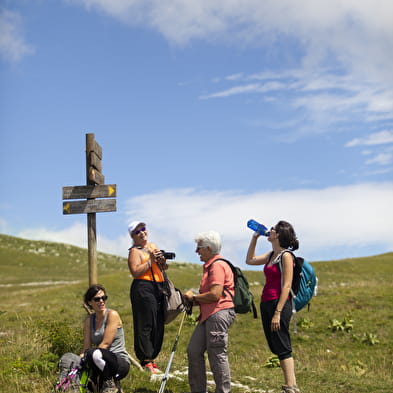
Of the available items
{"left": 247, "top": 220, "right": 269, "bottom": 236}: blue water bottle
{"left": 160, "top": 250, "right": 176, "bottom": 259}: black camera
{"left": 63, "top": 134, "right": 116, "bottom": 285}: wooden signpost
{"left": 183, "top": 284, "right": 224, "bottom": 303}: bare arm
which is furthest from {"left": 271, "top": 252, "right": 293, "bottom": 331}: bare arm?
{"left": 63, "top": 134, "right": 116, "bottom": 285}: wooden signpost

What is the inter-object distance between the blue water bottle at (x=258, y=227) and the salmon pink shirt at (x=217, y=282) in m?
1.02

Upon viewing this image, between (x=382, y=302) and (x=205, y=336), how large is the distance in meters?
15.4

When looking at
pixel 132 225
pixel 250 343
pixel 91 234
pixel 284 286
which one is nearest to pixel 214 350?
pixel 284 286

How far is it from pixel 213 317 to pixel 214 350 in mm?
439

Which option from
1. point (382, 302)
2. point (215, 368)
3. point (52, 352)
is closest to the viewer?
point (215, 368)

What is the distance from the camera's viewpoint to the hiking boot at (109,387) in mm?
7129

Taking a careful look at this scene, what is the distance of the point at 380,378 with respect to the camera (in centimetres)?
1228

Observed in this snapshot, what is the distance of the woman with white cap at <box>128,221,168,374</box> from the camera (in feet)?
26.7

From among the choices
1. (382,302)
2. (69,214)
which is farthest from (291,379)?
(382,302)

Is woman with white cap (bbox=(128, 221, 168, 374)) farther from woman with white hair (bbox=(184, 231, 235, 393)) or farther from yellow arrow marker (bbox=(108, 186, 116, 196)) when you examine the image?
yellow arrow marker (bbox=(108, 186, 116, 196))

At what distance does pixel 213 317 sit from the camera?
698cm

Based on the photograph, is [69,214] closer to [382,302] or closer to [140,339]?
[140,339]

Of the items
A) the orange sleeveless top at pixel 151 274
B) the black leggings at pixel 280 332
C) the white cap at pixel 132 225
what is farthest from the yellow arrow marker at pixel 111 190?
the black leggings at pixel 280 332

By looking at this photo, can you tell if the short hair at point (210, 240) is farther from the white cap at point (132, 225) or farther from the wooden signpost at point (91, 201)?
the wooden signpost at point (91, 201)
